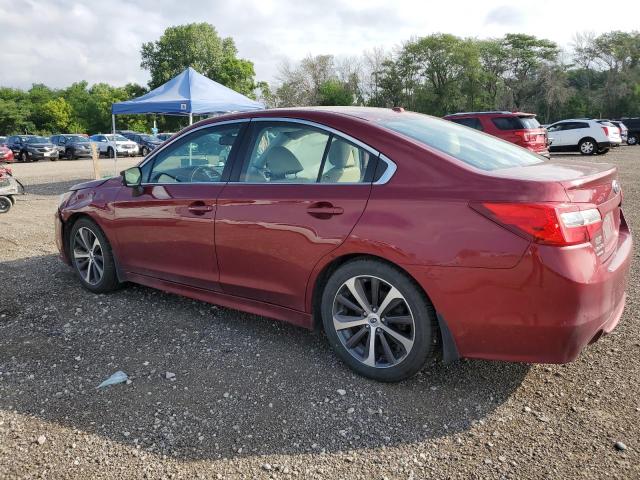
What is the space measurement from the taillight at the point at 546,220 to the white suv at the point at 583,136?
2249 cm

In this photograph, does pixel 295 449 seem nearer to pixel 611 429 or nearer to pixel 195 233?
pixel 611 429

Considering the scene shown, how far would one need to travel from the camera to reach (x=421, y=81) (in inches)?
2803

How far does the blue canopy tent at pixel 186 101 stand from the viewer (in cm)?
1388

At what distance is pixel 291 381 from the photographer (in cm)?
317

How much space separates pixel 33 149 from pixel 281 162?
32.9 m

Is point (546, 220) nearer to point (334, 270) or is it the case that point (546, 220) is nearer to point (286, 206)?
point (334, 270)

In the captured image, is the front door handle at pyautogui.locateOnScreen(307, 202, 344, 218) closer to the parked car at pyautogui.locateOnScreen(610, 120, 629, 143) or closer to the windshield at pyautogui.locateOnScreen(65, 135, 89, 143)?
the parked car at pyautogui.locateOnScreen(610, 120, 629, 143)

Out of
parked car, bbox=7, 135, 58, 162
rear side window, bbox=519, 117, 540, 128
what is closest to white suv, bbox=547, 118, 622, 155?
rear side window, bbox=519, 117, 540, 128

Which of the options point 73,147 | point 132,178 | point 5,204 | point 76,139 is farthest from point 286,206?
point 76,139

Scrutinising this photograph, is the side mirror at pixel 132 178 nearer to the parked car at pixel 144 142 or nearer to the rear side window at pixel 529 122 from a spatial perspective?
the rear side window at pixel 529 122

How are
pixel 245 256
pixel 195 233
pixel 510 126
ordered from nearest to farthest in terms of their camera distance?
pixel 245 256
pixel 195 233
pixel 510 126

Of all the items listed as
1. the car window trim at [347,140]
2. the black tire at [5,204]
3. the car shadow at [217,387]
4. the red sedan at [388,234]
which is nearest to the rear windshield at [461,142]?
the red sedan at [388,234]

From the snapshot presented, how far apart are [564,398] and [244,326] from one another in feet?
7.25

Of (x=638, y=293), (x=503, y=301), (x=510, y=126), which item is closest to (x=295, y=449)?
(x=503, y=301)
